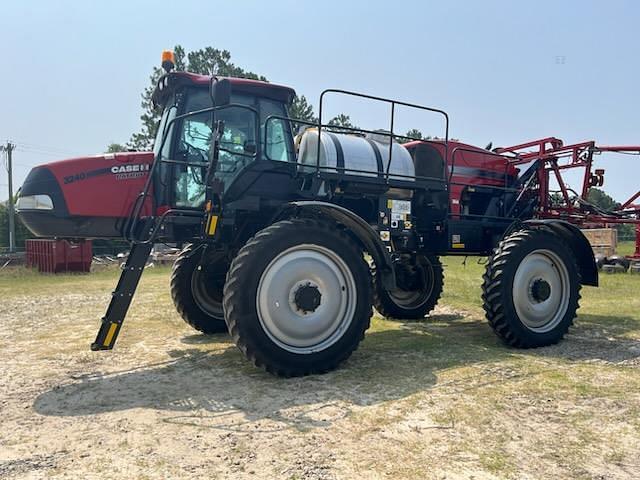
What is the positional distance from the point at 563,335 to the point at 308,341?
3.68m

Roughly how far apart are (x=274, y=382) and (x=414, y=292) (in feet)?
14.7

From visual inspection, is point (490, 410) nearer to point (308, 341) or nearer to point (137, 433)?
point (308, 341)

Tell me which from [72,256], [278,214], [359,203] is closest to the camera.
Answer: [278,214]

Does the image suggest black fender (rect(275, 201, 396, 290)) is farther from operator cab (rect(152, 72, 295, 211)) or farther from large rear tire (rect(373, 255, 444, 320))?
large rear tire (rect(373, 255, 444, 320))

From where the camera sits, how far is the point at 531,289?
6684 millimetres

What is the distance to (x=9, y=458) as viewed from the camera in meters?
3.35

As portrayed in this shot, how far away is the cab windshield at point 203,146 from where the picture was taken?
230 inches

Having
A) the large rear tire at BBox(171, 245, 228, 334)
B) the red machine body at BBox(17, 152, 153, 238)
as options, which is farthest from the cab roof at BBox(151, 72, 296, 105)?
the large rear tire at BBox(171, 245, 228, 334)

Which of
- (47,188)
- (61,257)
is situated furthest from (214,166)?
(61,257)

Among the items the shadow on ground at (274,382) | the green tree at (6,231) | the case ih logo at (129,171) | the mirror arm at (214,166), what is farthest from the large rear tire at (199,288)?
the green tree at (6,231)

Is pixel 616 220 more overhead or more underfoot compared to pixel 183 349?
more overhead

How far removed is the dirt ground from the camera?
3.23 meters

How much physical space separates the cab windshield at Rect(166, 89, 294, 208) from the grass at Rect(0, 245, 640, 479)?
76.2 inches

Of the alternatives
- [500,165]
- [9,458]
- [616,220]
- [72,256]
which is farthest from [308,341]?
[72,256]
